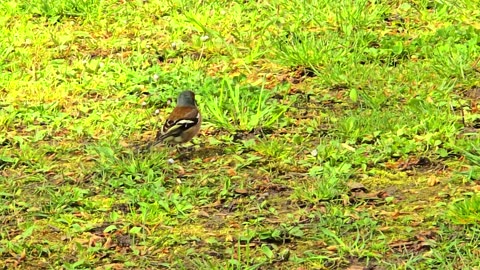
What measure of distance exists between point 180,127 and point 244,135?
61 cm

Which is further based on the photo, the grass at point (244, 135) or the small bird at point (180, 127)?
the small bird at point (180, 127)

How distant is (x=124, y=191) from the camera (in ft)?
20.6

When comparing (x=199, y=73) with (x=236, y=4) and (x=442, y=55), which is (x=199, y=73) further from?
(x=442, y=55)

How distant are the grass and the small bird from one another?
12 cm

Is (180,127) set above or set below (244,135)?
above

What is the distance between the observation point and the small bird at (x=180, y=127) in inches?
268

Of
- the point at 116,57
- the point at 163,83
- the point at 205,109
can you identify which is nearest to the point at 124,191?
the point at 205,109

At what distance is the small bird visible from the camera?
680 centimetres

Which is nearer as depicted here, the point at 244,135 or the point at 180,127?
the point at 180,127

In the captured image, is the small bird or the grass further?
the small bird

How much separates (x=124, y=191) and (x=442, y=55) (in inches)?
125

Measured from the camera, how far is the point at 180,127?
6.79 meters

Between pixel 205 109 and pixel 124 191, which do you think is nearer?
pixel 124 191

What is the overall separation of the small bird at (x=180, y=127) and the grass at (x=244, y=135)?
4.7 inches
